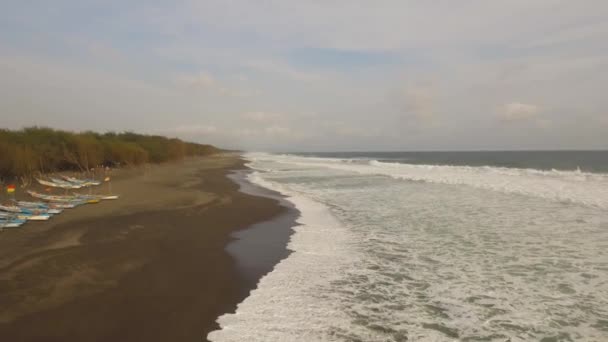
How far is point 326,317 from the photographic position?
5090mm

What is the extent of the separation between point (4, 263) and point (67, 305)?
9.05 ft

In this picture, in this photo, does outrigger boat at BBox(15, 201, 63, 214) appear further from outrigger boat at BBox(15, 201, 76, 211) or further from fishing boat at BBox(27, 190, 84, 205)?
fishing boat at BBox(27, 190, 84, 205)

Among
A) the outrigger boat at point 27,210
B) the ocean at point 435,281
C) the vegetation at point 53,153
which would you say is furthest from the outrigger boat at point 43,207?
the ocean at point 435,281

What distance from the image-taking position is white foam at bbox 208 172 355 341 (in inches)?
182

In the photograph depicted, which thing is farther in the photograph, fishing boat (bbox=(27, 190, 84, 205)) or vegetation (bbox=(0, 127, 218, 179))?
vegetation (bbox=(0, 127, 218, 179))

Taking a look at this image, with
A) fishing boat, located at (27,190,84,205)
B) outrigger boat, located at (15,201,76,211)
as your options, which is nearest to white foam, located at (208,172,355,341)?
outrigger boat, located at (15,201,76,211)

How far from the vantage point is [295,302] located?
18.3 ft

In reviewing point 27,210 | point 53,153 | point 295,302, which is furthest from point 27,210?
point 53,153

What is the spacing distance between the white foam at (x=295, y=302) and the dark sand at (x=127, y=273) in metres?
0.30

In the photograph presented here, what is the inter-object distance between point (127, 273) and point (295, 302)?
332 cm

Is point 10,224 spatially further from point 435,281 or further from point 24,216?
point 435,281

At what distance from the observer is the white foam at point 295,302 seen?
4.63 metres

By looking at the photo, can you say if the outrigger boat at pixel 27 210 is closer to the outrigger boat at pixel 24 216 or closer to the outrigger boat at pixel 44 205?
the outrigger boat at pixel 24 216

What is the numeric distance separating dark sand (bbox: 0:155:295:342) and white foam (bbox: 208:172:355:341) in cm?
30
